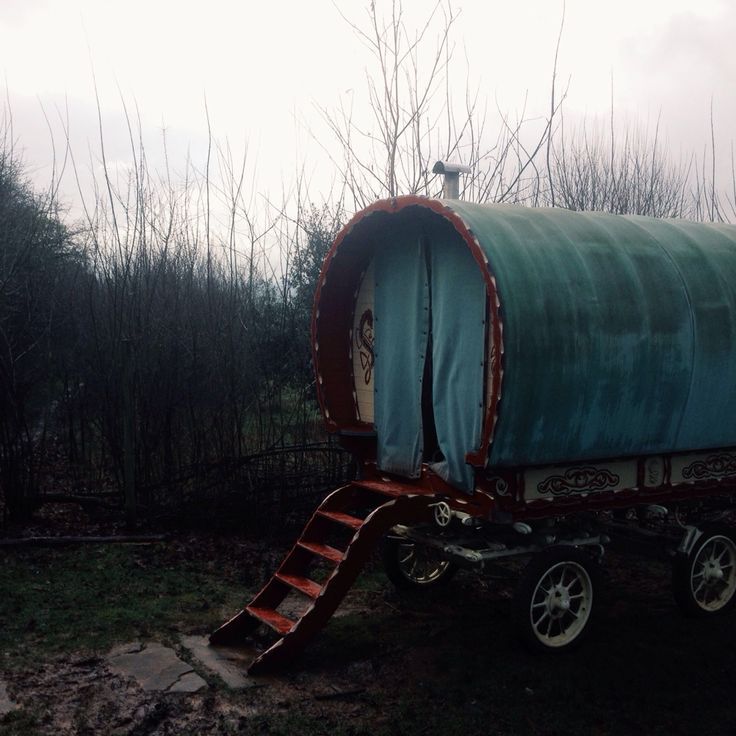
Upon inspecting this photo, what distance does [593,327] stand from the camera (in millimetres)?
5266

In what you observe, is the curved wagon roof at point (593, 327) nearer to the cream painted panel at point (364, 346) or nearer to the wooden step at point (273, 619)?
the cream painted panel at point (364, 346)

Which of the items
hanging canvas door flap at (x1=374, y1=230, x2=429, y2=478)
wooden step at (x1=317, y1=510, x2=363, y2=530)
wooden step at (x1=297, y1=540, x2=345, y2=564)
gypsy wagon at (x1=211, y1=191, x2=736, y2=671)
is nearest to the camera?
gypsy wagon at (x1=211, y1=191, x2=736, y2=671)

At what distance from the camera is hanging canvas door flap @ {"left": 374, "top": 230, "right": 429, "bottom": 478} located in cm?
613

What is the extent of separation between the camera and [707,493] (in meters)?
6.18

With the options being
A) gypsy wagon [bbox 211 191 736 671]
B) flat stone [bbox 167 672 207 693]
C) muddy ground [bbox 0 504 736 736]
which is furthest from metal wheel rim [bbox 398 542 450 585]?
flat stone [bbox 167 672 207 693]

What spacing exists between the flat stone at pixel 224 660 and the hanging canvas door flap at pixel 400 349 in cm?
178

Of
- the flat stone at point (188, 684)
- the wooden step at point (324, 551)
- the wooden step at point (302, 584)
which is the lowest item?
the flat stone at point (188, 684)

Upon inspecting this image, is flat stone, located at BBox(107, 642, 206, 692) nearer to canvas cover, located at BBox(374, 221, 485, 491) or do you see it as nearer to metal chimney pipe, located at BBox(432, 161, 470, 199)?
canvas cover, located at BBox(374, 221, 485, 491)

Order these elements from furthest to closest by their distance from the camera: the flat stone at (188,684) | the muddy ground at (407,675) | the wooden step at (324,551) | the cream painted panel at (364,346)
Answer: the cream painted panel at (364,346)
the wooden step at (324,551)
the flat stone at (188,684)
the muddy ground at (407,675)

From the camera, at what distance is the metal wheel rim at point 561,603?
545cm

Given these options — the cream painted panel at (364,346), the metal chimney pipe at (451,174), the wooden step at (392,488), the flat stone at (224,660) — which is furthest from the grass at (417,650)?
the metal chimney pipe at (451,174)

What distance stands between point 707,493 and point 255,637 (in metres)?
3.48

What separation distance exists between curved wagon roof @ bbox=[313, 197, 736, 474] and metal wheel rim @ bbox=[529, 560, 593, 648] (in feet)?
2.72

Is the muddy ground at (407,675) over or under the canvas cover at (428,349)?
under
